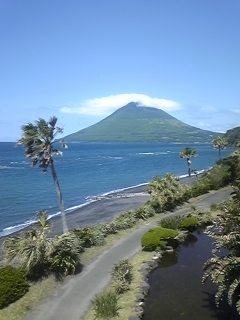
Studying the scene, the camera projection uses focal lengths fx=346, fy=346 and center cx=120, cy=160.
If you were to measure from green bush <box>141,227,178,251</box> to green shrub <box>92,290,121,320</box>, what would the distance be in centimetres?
916

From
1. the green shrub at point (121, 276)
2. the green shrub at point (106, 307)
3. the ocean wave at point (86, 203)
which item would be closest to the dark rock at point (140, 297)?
the green shrub at point (121, 276)

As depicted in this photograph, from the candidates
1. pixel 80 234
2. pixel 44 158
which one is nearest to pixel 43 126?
pixel 44 158

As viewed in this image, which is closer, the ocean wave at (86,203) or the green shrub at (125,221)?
the green shrub at (125,221)

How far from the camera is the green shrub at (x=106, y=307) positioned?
16.6m

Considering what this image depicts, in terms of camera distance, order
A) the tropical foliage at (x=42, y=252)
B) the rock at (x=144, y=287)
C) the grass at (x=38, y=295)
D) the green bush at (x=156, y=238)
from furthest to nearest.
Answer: the green bush at (x=156, y=238) < the tropical foliage at (x=42, y=252) < the rock at (x=144, y=287) < the grass at (x=38, y=295)

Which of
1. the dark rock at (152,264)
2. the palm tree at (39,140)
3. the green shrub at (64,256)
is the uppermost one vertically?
the palm tree at (39,140)

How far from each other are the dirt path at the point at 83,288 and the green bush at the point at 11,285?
1.52m

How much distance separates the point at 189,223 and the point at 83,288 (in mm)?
15111

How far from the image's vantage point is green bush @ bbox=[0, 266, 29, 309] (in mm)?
18234

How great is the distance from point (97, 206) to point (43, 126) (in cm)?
2614

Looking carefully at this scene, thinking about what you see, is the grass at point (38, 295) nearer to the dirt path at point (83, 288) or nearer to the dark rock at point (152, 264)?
the dirt path at point (83, 288)

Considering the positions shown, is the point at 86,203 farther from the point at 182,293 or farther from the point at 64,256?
the point at 182,293

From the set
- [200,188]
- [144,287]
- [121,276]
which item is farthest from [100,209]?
[144,287]

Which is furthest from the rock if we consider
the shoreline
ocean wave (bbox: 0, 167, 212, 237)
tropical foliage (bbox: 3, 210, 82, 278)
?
ocean wave (bbox: 0, 167, 212, 237)
